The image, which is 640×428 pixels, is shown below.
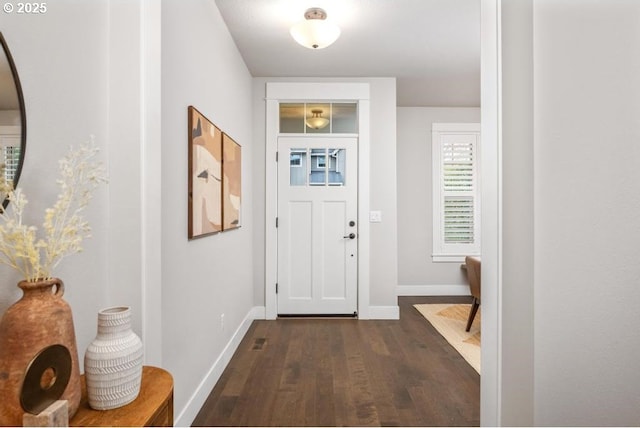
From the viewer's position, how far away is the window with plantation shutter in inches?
193

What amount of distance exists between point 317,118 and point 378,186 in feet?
3.40

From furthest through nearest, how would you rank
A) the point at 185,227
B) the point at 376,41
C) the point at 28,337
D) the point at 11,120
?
the point at 376,41 → the point at 185,227 → the point at 11,120 → the point at 28,337

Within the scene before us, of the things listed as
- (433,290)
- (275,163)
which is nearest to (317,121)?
(275,163)

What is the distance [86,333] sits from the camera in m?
1.18

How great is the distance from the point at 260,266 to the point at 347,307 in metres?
1.08

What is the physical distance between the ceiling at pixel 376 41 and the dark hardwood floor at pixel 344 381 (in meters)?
2.63

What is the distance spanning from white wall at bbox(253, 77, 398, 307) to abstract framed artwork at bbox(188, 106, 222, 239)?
54.1 inches

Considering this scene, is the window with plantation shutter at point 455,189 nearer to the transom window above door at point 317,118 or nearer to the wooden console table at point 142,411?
the transom window above door at point 317,118

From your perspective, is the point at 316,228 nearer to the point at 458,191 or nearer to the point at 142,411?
the point at 458,191

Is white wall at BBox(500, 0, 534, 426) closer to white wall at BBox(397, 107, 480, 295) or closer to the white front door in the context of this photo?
the white front door

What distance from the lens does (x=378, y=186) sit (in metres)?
3.80

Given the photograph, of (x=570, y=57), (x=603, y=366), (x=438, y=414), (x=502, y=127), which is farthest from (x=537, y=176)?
(x=438, y=414)

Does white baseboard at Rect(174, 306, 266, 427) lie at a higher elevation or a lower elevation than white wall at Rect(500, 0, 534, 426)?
lower

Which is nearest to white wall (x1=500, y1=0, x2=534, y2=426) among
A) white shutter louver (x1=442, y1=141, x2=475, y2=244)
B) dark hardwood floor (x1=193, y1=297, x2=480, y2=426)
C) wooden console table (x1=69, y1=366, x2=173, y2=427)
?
dark hardwood floor (x1=193, y1=297, x2=480, y2=426)
